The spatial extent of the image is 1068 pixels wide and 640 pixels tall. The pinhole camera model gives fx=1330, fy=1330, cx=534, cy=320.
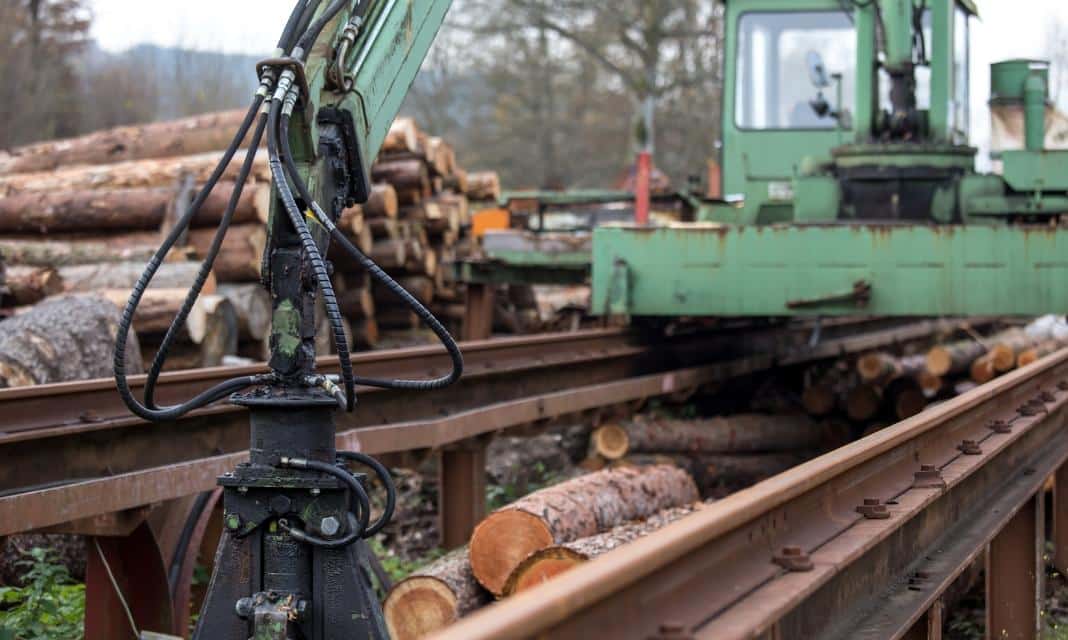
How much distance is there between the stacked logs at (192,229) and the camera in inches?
395

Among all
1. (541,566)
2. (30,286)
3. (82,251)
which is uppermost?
(82,251)

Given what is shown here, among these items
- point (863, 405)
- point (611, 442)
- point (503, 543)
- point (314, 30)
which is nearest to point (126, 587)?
point (503, 543)

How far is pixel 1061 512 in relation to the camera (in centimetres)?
653

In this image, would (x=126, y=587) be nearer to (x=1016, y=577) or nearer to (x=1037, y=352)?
(x=1016, y=577)

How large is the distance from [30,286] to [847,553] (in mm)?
8267

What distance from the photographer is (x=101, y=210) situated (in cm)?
1148

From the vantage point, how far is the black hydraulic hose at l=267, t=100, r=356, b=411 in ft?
12.0

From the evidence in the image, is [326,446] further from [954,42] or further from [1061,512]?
[954,42]

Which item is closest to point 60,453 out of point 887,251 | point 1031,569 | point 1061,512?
point 1031,569

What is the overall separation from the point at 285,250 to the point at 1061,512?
435 centimetres

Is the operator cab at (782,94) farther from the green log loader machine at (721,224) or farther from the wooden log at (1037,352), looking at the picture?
the wooden log at (1037,352)

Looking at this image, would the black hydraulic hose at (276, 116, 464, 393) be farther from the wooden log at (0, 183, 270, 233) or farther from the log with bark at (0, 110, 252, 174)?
the log with bark at (0, 110, 252, 174)

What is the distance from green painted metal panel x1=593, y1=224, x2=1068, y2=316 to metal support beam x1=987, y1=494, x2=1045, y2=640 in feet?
11.3

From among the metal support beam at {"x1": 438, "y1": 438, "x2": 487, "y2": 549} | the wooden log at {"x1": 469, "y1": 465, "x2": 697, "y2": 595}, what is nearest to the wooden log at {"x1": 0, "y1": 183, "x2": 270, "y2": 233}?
the metal support beam at {"x1": 438, "y1": 438, "x2": 487, "y2": 549}
